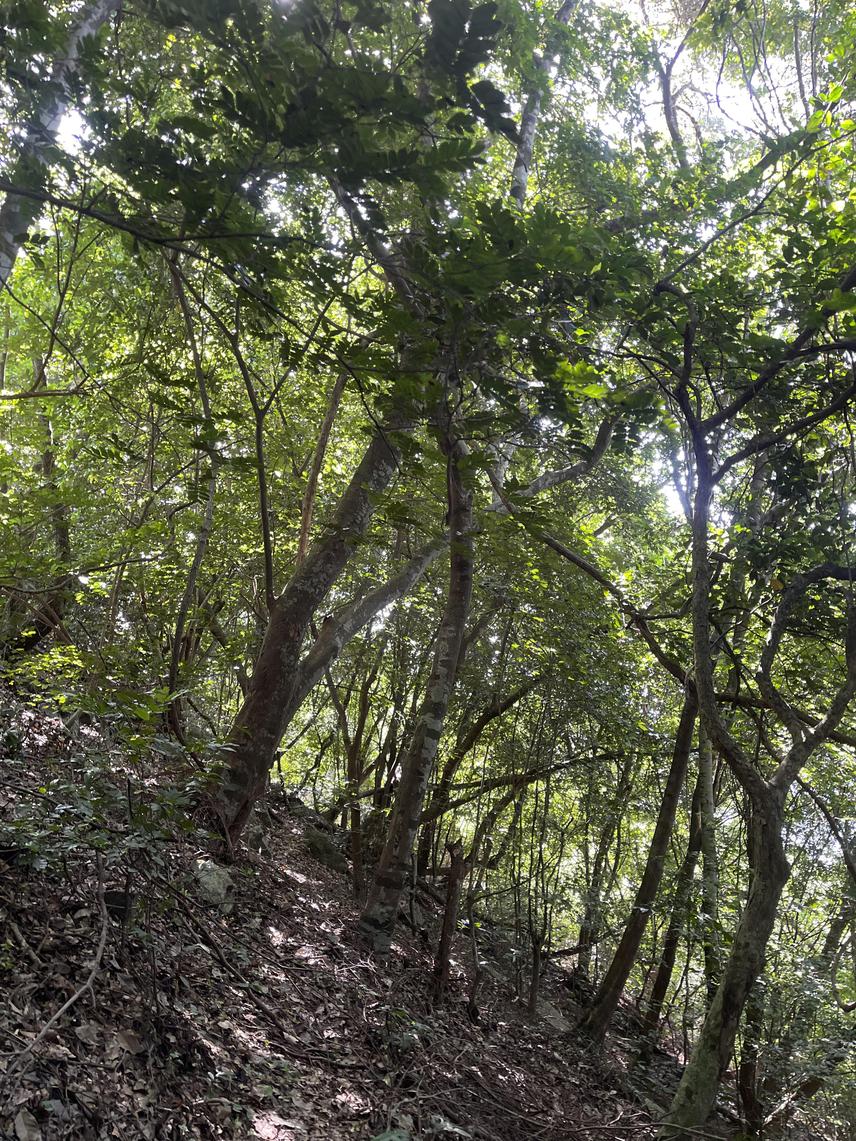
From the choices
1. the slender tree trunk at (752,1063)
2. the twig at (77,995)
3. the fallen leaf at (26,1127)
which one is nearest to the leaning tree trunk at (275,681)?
the twig at (77,995)

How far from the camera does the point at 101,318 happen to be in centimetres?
710

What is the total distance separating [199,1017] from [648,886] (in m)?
5.57

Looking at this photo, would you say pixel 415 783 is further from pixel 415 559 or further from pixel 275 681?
pixel 415 559

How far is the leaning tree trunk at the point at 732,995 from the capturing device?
4.32m

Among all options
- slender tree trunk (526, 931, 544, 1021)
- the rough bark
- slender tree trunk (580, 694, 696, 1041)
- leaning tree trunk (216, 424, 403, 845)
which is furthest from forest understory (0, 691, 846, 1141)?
the rough bark

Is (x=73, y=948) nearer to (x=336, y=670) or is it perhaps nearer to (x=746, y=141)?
(x=336, y=670)

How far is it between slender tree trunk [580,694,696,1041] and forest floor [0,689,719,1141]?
219 centimetres

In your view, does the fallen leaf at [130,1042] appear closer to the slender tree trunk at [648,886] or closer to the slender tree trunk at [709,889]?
the slender tree trunk at [709,889]

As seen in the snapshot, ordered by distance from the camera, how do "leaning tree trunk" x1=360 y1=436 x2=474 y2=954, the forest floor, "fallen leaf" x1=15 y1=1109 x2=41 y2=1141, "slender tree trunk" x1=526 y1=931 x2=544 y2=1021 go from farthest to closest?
1. "slender tree trunk" x1=526 y1=931 x2=544 y2=1021
2. "leaning tree trunk" x1=360 y1=436 x2=474 y2=954
3. the forest floor
4. "fallen leaf" x1=15 y1=1109 x2=41 y2=1141

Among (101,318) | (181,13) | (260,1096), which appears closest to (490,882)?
(260,1096)

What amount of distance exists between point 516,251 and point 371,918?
535cm

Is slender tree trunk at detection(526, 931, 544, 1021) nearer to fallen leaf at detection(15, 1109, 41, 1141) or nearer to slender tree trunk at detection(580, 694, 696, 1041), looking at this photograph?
slender tree trunk at detection(580, 694, 696, 1041)

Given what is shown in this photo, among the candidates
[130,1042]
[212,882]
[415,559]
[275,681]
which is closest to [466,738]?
[415,559]

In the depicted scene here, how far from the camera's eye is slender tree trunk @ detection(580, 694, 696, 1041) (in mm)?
7863
